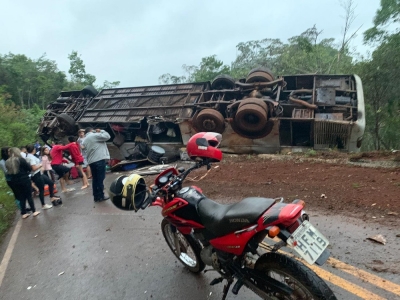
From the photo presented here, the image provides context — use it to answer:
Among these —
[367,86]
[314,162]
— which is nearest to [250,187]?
[314,162]

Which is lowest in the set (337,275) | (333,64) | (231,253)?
(337,275)

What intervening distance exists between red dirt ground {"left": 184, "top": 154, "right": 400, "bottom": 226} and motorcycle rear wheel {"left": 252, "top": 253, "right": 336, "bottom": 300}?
7.95 ft

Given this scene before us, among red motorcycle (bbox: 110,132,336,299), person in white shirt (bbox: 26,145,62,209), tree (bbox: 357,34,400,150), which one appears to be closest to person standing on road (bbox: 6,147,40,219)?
person in white shirt (bbox: 26,145,62,209)

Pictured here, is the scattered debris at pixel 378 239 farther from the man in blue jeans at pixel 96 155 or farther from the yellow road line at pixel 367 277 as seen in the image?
the man in blue jeans at pixel 96 155

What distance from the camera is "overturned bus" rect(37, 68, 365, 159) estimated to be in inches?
351

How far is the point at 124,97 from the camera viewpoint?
43.4 ft

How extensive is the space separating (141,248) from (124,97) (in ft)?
33.6

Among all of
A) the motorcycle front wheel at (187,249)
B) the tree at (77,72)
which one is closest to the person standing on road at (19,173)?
the motorcycle front wheel at (187,249)

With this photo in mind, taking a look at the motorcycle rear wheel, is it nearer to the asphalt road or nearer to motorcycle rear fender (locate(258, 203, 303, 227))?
motorcycle rear fender (locate(258, 203, 303, 227))

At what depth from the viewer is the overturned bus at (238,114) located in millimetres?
8906

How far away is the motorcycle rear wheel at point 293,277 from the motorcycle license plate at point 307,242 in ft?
0.40

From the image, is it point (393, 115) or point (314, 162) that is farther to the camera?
point (393, 115)

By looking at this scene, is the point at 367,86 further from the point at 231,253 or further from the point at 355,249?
the point at 231,253

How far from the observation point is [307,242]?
186 centimetres
